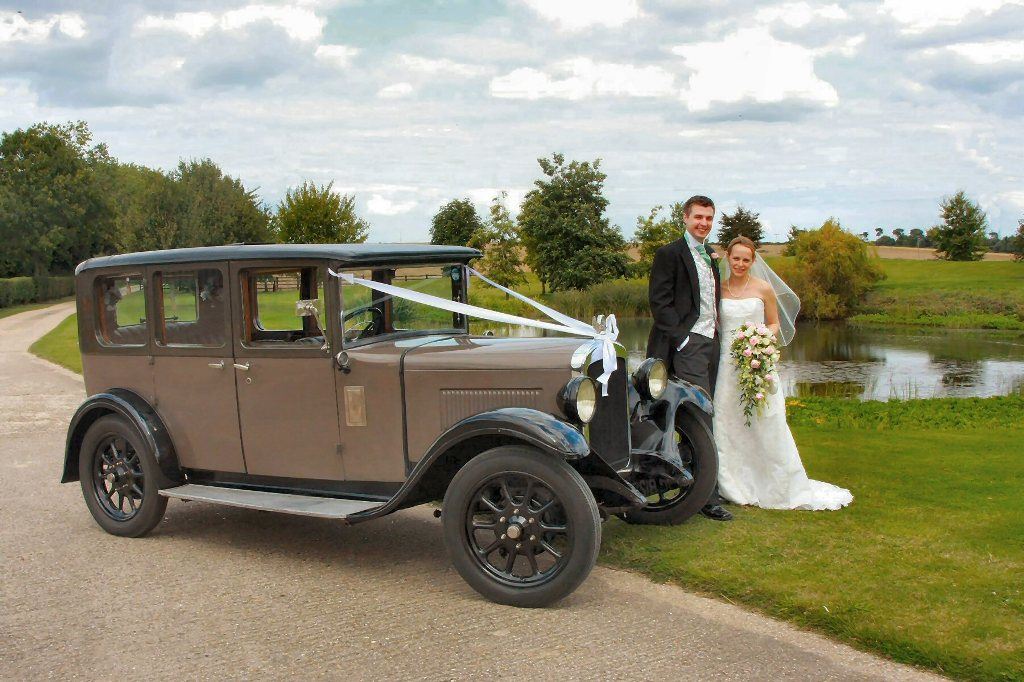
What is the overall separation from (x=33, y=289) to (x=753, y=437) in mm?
56118

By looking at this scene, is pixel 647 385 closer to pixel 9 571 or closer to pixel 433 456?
pixel 433 456

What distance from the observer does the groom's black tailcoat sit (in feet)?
22.1

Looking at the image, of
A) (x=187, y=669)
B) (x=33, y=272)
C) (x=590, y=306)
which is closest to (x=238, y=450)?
(x=187, y=669)

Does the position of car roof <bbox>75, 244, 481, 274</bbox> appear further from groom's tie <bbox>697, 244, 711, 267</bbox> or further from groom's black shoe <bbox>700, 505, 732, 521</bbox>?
groom's black shoe <bbox>700, 505, 732, 521</bbox>

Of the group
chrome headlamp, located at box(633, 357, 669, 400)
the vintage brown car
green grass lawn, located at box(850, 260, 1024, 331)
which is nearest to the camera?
the vintage brown car

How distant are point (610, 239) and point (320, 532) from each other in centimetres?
4268

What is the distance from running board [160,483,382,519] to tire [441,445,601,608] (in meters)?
0.69

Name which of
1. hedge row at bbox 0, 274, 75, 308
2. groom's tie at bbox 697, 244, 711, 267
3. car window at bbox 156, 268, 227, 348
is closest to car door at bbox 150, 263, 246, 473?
car window at bbox 156, 268, 227, 348

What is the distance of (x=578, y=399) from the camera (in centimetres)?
505

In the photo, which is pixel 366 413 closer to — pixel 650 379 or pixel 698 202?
pixel 650 379

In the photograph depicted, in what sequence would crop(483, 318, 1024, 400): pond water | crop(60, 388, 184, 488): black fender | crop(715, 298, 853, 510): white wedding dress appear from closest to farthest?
crop(60, 388, 184, 488): black fender, crop(715, 298, 853, 510): white wedding dress, crop(483, 318, 1024, 400): pond water

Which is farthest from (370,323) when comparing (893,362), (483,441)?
(893,362)

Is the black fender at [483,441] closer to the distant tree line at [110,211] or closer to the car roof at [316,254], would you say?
the car roof at [316,254]

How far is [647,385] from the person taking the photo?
595cm
